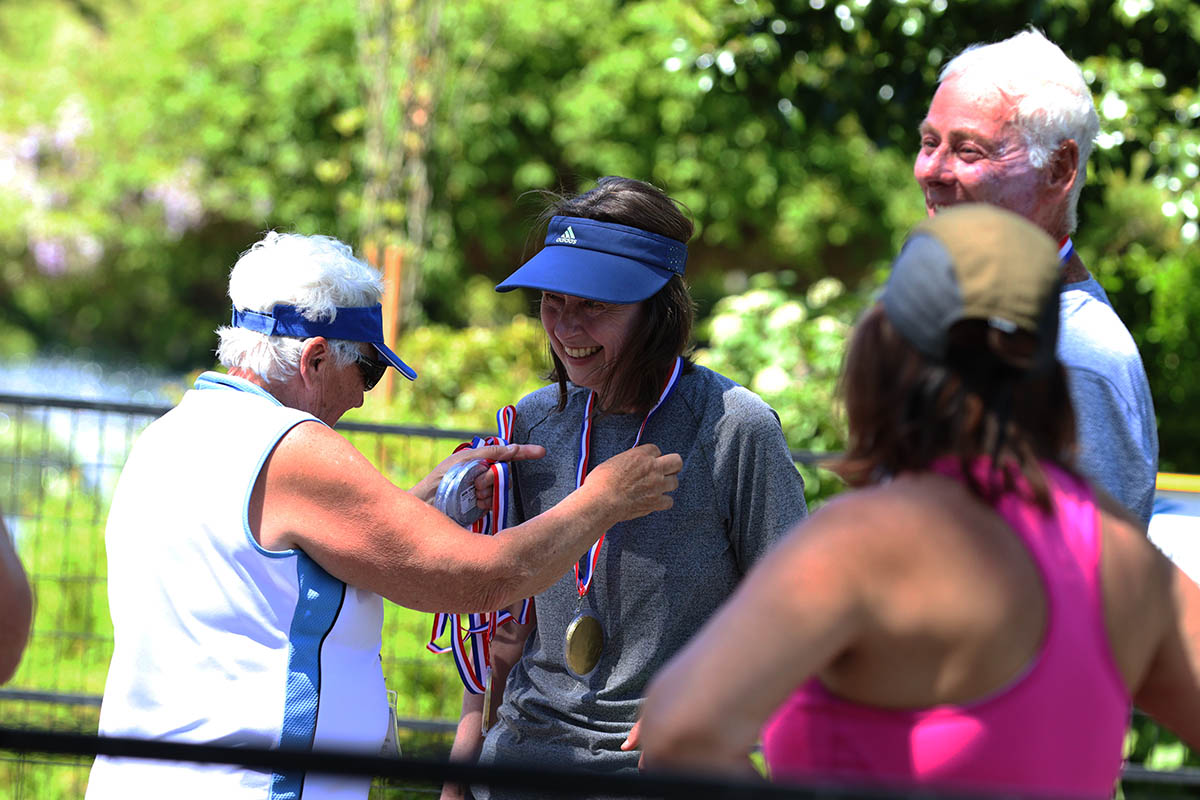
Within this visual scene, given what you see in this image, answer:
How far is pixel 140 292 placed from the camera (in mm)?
20234

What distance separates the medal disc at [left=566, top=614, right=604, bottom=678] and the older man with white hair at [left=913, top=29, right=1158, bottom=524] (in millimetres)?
1041

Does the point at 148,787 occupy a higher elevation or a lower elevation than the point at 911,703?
lower

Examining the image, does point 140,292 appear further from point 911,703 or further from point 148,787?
point 911,703

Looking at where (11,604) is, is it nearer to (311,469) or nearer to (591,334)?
(311,469)

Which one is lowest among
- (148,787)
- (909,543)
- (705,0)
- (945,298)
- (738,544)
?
(148,787)

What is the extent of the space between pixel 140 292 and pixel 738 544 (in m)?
19.3

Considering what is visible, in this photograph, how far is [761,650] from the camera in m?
1.32

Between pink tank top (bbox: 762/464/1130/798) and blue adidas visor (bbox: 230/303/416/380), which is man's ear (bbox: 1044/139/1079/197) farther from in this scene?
blue adidas visor (bbox: 230/303/416/380)

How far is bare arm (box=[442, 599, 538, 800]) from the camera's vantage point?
2.81 metres

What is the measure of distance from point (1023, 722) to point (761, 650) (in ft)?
0.95

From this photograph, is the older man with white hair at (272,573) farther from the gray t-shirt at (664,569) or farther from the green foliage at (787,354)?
the green foliage at (787,354)

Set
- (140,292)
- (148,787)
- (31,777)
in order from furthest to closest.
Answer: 1. (140,292)
2. (31,777)
3. (148,787)

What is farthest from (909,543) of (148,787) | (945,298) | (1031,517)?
(148,787)

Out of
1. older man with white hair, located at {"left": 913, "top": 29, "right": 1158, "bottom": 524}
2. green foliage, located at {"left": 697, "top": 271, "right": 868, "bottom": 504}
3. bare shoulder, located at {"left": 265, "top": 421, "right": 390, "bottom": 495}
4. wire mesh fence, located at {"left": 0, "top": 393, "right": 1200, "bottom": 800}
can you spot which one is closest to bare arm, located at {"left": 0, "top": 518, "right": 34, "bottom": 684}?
Result: bare shoulder, located at {"left": 265, "top": 421, "right": 390, "bottom": 495}
